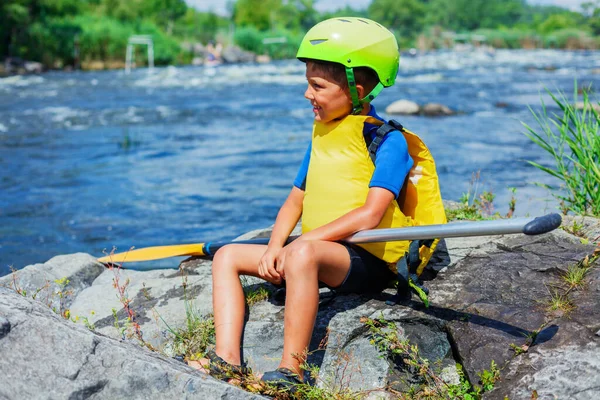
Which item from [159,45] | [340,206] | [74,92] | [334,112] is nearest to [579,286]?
[340,206]

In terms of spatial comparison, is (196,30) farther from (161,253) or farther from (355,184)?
(355,184)

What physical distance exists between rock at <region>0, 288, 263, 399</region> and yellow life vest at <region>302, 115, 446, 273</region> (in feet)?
3.52

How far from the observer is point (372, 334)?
2918mm

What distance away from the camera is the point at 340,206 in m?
3.04

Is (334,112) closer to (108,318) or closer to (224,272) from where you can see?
(224,272)

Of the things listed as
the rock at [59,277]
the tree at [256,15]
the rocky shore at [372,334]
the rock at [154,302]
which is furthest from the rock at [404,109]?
the tree at [256,15]

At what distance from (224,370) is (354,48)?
1.47 metres

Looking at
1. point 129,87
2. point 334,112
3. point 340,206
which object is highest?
point 334,112

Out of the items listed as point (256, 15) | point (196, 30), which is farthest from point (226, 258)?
point (256, 15)

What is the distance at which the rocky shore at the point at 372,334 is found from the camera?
2.09 metres

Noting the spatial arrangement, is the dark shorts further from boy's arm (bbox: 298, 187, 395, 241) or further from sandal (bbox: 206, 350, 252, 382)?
sandal (bbox: 206, 350, 252, 382)

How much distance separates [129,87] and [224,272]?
71.9ft

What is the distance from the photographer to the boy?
2.90m

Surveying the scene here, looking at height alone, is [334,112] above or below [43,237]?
above
